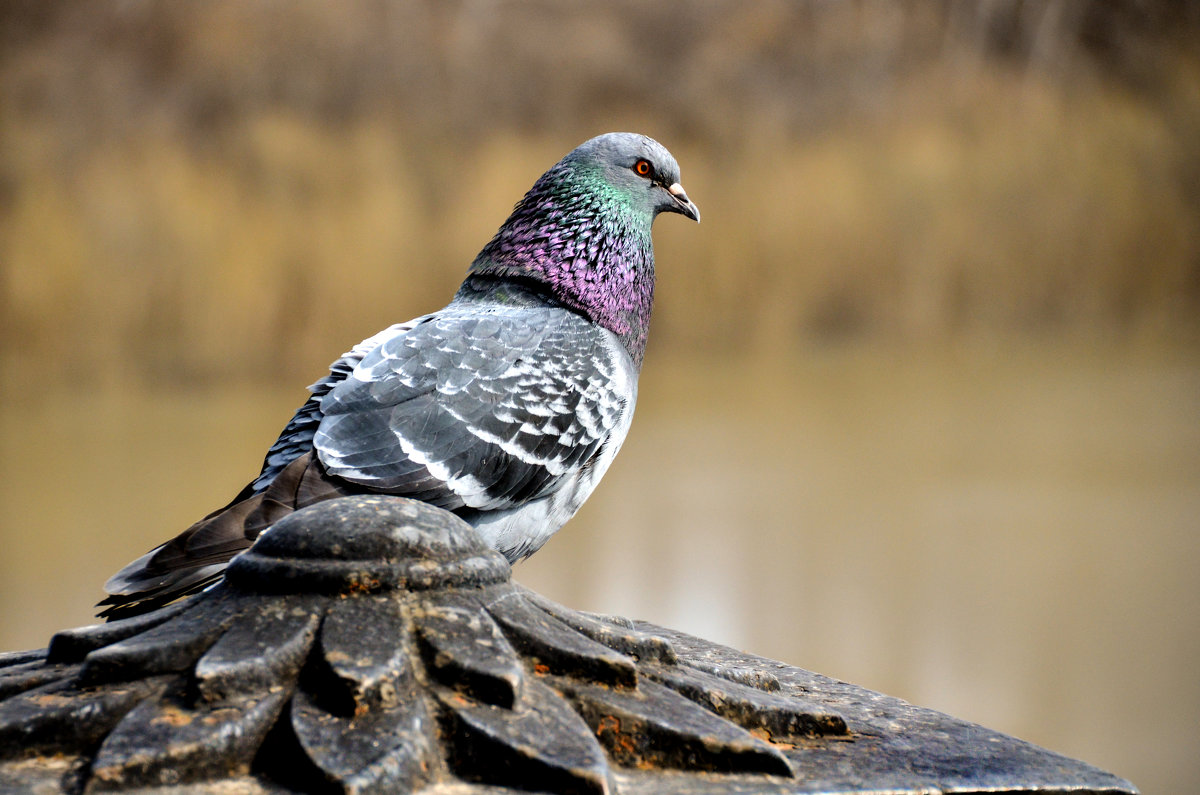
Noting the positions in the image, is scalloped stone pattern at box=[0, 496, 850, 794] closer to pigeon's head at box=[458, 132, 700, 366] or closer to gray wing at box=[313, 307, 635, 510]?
gray wing at box=[313, 307, 635, 510]

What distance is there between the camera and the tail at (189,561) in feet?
7.00

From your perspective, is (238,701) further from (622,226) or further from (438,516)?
(622,226)

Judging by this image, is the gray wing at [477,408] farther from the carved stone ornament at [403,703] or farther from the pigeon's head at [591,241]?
the carved stone ornament at [403,703]

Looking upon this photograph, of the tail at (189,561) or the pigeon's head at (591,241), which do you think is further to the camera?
the pigeon's head at (591,241)

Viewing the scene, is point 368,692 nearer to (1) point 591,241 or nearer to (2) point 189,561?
(2) point 189,561

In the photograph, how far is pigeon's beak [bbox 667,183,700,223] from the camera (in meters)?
3.19

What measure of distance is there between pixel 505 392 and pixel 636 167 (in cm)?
96

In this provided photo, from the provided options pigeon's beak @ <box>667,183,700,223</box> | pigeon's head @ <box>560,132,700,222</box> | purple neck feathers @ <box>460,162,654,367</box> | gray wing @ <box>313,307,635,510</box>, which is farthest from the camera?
pigeon's beak @ <box>667,183,700,223</box>

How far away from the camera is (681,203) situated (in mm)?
3209

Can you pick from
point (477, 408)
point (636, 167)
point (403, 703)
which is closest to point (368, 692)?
point (403, 703)

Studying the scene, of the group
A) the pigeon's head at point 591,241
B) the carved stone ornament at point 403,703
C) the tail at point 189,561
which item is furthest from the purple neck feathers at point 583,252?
the carved stone ornament at point 403,703

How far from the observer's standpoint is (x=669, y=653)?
66.4 inches

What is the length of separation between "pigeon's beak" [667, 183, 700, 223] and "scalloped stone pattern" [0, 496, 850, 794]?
1.86 m

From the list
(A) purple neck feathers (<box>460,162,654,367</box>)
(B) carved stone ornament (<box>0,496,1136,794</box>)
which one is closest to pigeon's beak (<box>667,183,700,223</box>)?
(A) purple neck feathers (<box>460,162,654,367</box>)
